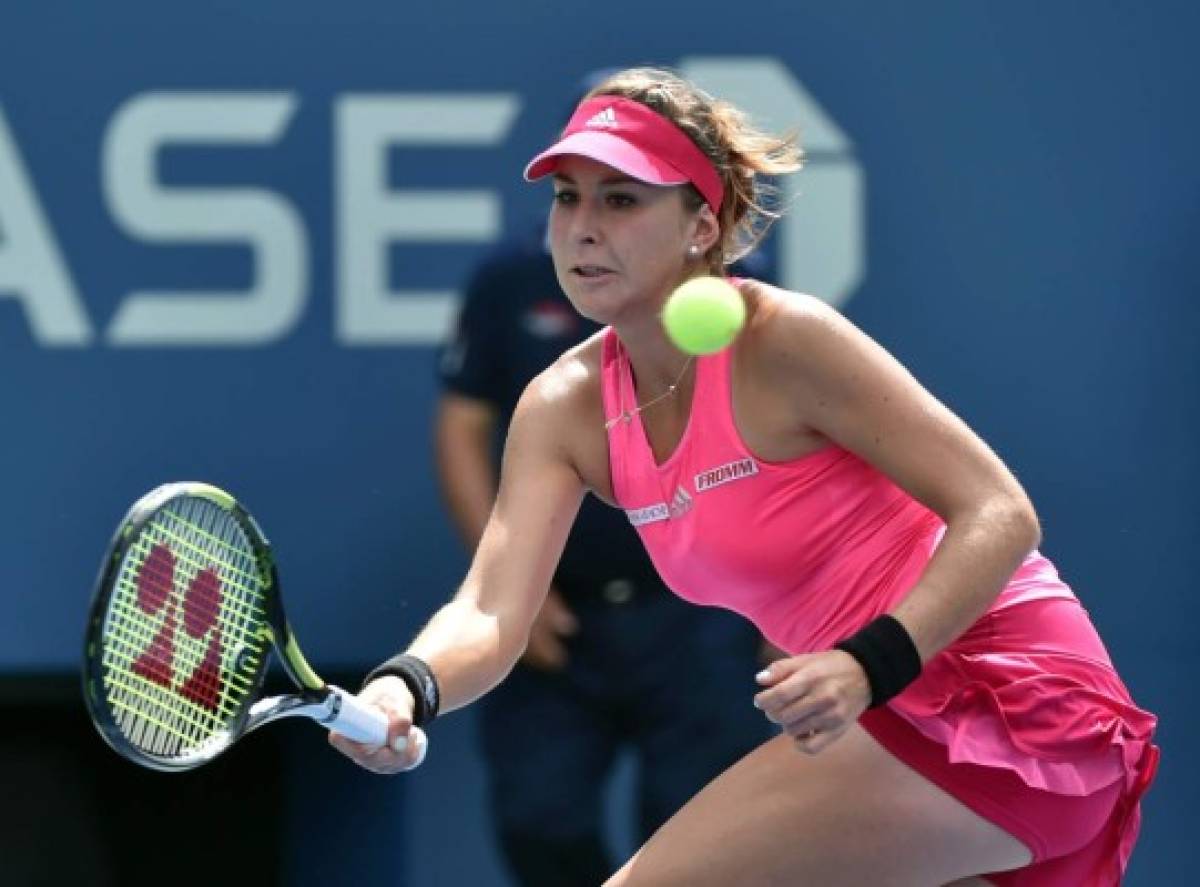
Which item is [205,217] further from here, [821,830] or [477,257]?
[821,830]

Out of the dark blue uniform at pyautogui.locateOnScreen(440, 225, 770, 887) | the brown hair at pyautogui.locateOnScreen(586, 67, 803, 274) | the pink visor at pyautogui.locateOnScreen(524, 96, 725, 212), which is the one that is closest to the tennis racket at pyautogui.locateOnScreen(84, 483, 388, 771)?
the pink visor at pyautogui.locateOnScreen(524, 96, 725, 212)

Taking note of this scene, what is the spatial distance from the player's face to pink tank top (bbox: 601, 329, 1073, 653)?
0.38 feet

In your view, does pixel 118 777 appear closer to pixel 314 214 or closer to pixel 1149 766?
pixel 314 214

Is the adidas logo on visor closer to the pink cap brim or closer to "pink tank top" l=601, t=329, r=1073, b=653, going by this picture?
the pink cap brim

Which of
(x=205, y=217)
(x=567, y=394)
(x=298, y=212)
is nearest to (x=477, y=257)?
(x=298, y=212)

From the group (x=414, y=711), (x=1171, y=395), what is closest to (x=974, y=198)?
(x=1171, y=395)

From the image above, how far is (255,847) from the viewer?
195 inches

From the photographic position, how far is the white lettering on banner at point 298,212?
4.81m

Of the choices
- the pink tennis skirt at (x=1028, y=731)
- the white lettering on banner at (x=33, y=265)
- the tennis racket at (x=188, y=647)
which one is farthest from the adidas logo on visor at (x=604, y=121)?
the white lettering on banner at (x=33, y=265)

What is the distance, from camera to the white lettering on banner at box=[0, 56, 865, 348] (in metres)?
4.81

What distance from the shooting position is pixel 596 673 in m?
4.81

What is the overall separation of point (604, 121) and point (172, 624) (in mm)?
778

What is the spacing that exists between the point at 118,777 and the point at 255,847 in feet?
0.92

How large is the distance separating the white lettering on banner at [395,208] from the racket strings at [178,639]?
5.40 ft
